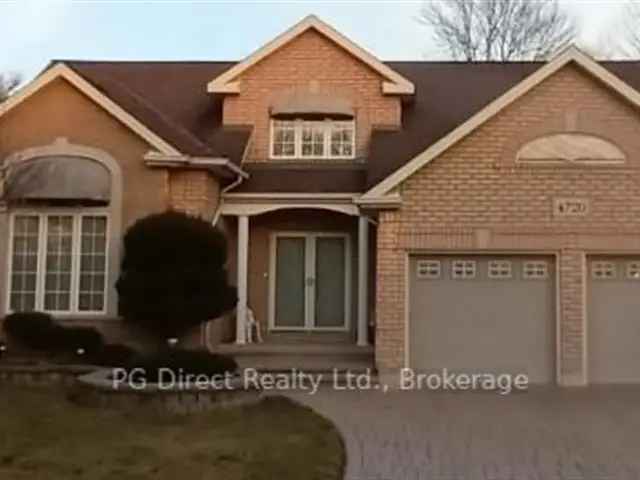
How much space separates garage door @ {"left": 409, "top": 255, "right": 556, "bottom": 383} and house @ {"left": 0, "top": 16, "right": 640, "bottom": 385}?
3cm

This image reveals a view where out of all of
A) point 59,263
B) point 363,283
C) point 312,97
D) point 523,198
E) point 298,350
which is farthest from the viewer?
point 312,97

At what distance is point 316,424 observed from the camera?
11625 mm

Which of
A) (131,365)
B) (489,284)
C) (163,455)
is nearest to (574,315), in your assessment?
(489,284)

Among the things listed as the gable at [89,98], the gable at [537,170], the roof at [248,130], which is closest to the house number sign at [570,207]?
the gable at [537,170]

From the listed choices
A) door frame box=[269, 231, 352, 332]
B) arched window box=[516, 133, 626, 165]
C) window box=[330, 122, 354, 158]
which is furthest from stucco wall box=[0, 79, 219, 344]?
arched window box=[516, 133, 626, 165]

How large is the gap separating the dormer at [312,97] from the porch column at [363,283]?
2406 millimetres

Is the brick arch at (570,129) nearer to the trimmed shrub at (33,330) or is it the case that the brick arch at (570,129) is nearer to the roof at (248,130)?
the roof at (248,130)

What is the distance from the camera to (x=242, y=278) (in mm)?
19562

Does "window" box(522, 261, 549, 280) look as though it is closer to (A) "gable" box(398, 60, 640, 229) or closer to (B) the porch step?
(A) "gable" box(398, 60, 640, 229)

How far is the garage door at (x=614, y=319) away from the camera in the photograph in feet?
55.0

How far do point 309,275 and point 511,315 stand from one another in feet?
17.2

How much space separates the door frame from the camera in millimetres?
20500

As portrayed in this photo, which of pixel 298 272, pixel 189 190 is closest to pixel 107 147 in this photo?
pixel 189 190

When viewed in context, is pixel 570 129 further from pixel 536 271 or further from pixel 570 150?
pixel 536 271
